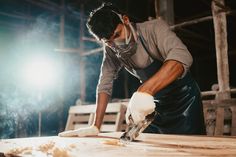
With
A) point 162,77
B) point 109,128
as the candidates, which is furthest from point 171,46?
point 109,128

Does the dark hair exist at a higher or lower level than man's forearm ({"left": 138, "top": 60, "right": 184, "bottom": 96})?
higher

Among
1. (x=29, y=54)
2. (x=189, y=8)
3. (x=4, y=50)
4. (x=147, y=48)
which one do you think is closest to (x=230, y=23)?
(x=189, y=8)

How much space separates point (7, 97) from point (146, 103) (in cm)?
839

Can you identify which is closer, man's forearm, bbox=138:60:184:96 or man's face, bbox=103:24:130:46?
man's forearm, bbox=138:60:184:96

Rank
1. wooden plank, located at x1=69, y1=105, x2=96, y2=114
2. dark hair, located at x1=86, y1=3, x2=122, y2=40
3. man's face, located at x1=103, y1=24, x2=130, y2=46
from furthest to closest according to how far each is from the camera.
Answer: wooden plank, located at x1=69, y1=105, x2=96, y2=114 < man's face, located at x1=103, y1=24, x2=130, y2=46 < dark hair, located at x1=86, y1=3, x2=122, y2=40

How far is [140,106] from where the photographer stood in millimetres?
2410

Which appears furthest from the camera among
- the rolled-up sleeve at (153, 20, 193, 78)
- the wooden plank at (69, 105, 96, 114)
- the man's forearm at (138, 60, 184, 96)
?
the wooden plank at (69, 105, 96, 114)

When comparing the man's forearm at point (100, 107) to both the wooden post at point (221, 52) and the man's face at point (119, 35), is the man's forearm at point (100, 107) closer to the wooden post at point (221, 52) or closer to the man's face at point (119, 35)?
the man's face at point (119, 35)

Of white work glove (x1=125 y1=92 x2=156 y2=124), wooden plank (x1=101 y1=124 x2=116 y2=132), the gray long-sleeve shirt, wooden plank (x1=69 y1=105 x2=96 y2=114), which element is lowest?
wooden plank (x1=101 y1=124 x2=116 y2=132)

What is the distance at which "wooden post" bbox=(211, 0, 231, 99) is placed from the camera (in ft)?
17.9

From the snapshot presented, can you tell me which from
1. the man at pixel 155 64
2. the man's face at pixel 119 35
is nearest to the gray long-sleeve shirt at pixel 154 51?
the man at pixel 155 64

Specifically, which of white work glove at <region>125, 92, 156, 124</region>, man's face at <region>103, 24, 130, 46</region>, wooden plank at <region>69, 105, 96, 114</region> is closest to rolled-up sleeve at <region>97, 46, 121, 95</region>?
man's face at <region>103, 24, 130, 46</region>

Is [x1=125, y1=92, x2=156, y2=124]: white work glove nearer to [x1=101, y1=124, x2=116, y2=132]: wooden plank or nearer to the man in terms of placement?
the man

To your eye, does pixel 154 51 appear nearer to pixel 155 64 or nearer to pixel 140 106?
pixel 155 64
